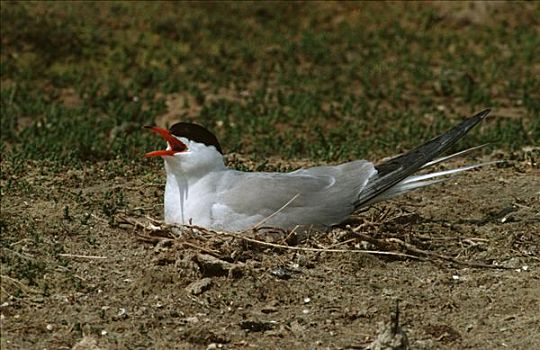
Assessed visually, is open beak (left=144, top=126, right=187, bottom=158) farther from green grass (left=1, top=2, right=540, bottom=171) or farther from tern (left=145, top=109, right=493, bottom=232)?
green grass (left=1, top=2, right=540, bottom=171)

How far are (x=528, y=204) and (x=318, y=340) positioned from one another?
2562 millimetres

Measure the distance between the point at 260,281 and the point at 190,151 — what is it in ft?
3.27

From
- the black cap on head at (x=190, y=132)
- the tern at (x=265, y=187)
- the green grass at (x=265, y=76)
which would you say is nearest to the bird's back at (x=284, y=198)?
the tern at (x=265, y=187)

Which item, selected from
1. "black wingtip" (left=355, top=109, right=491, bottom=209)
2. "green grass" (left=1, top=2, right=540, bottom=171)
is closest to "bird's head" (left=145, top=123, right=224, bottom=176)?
"black wingtip" (left=355, top=109, right=491, bottom=209)

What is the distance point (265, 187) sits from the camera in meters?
5.97

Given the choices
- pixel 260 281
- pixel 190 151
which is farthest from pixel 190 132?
pixel 260 281

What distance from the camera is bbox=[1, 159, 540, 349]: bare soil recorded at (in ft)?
16.1

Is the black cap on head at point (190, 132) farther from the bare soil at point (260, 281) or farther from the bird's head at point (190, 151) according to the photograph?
the bare soil at point (260, 281)

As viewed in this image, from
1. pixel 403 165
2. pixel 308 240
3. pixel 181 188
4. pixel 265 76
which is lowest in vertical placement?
pixel 265 76

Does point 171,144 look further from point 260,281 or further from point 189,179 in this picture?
point 260,281

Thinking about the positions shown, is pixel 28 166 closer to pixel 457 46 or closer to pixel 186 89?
pixel 186 89

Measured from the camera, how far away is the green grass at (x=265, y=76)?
929 cm

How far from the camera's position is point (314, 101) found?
10328mm

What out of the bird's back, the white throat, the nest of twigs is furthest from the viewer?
the white throat
